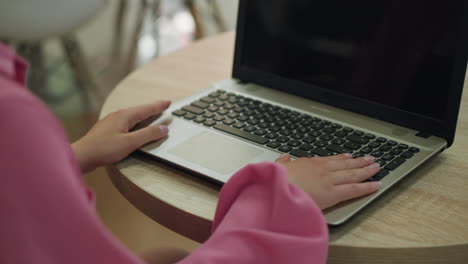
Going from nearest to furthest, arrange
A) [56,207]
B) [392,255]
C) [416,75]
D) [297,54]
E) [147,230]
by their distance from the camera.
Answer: [56,207] → [392,255] → [416,75] → [297,54] → [147,230]

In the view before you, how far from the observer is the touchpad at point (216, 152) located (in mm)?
771

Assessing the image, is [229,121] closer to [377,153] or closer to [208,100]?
[208,100]

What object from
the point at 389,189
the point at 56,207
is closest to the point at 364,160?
the point at 389,189

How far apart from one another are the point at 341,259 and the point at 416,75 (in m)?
0.29

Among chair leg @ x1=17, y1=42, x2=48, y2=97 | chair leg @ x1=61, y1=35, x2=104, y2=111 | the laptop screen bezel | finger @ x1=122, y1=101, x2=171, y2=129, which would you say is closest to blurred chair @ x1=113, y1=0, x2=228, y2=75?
chair leg @ x1=61, y1=35, x2=104, y2=111

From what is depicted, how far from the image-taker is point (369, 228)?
27.0 inches

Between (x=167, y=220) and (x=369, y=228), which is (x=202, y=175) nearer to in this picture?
(x=167, y=220)

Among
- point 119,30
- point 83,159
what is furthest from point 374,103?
point 119,30

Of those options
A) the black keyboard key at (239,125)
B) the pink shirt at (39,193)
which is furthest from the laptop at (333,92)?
the pink shirt at (39,193)

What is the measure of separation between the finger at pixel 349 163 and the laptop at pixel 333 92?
0.02m

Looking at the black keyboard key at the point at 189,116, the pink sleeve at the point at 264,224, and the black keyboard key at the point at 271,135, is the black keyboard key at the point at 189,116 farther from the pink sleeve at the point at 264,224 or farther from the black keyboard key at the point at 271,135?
the pink sleeve at the point at 264,224

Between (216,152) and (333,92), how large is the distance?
23 cm

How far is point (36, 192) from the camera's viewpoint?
0.48 m

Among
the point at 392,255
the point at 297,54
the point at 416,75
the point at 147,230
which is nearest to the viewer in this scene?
the point at 392,255
